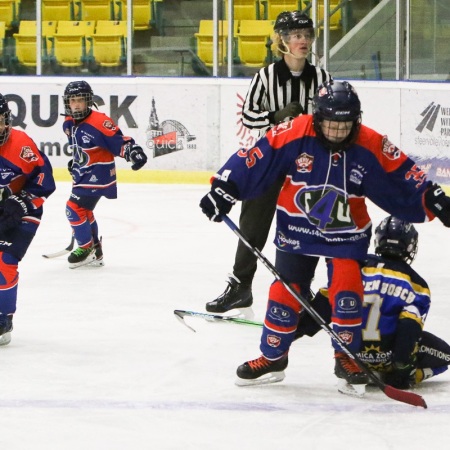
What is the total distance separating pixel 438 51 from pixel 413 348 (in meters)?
6.32

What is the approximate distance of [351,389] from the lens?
3.38m

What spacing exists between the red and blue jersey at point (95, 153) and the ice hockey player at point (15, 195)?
6.19 feet

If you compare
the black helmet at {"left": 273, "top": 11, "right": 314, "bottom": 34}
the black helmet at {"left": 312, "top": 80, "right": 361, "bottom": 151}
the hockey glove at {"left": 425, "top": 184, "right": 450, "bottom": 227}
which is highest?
the black helmet at {"left": 273, "top": 11, "right": 314, "bottom": 34}

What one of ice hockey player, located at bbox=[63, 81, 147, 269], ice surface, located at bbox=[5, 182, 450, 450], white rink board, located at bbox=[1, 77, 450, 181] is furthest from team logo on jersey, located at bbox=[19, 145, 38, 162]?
white rink board, located at bbox=[1, 77, 450, 181]

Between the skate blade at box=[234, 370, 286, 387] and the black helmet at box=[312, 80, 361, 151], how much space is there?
760 mm

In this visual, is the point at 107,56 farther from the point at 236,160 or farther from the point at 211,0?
the point at 236,160

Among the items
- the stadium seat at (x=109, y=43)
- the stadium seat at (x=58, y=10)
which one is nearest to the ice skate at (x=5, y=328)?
the stadium seat at (x=109, y=43)

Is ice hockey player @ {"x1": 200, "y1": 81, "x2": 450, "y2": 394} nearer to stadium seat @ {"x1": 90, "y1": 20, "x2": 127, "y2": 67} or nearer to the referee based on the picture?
the referee

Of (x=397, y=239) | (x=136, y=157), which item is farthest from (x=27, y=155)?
(x=136, y=157)

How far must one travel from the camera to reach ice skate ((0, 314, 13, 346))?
13.2ft

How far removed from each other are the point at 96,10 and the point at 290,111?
281 inches

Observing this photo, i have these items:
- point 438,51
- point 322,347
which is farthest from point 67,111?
point 438,51

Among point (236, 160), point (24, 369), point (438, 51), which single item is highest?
point (438, 51)

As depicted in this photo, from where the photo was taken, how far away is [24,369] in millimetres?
3723
